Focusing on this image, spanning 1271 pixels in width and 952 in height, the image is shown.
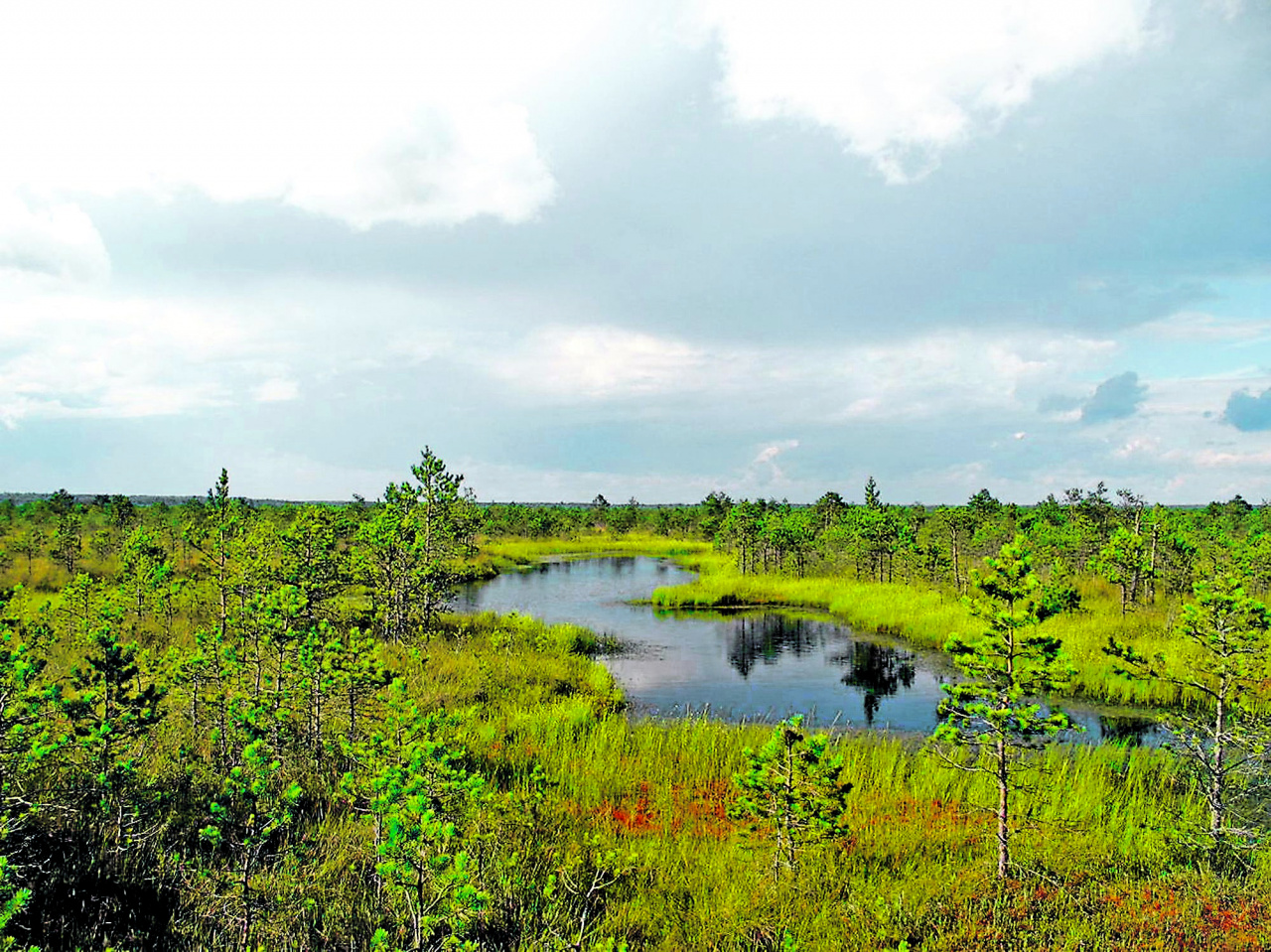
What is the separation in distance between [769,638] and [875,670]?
7001 mm

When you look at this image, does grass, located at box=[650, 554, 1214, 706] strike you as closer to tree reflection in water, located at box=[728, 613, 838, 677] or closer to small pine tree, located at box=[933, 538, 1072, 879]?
tree reflection in water, located at box=[728, 613, 838, 677]

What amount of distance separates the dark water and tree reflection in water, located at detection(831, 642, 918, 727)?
0.04m

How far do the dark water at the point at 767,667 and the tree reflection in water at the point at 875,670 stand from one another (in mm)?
39

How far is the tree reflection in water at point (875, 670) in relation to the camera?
2284 cm

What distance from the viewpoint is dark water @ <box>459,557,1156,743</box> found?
2039cm

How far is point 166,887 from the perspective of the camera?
6.73 meters

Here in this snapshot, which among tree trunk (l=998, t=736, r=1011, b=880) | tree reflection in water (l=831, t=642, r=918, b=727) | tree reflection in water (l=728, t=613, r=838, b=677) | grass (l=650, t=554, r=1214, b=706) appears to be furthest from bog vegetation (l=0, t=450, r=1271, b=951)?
tree reflection in water (l=728, t=613, r=838, b=677)

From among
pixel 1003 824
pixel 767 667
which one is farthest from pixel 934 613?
pixel 1003 824

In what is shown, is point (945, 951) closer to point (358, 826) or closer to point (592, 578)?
→ point (358, 826)

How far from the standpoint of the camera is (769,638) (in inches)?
1291

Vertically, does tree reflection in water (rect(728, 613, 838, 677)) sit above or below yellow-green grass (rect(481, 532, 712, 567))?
below

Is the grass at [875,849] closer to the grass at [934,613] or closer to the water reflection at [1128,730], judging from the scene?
the water reflection at [1128,730]

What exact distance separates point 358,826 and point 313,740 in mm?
3248

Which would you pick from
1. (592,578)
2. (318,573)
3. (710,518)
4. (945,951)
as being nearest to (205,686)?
(318,573)
